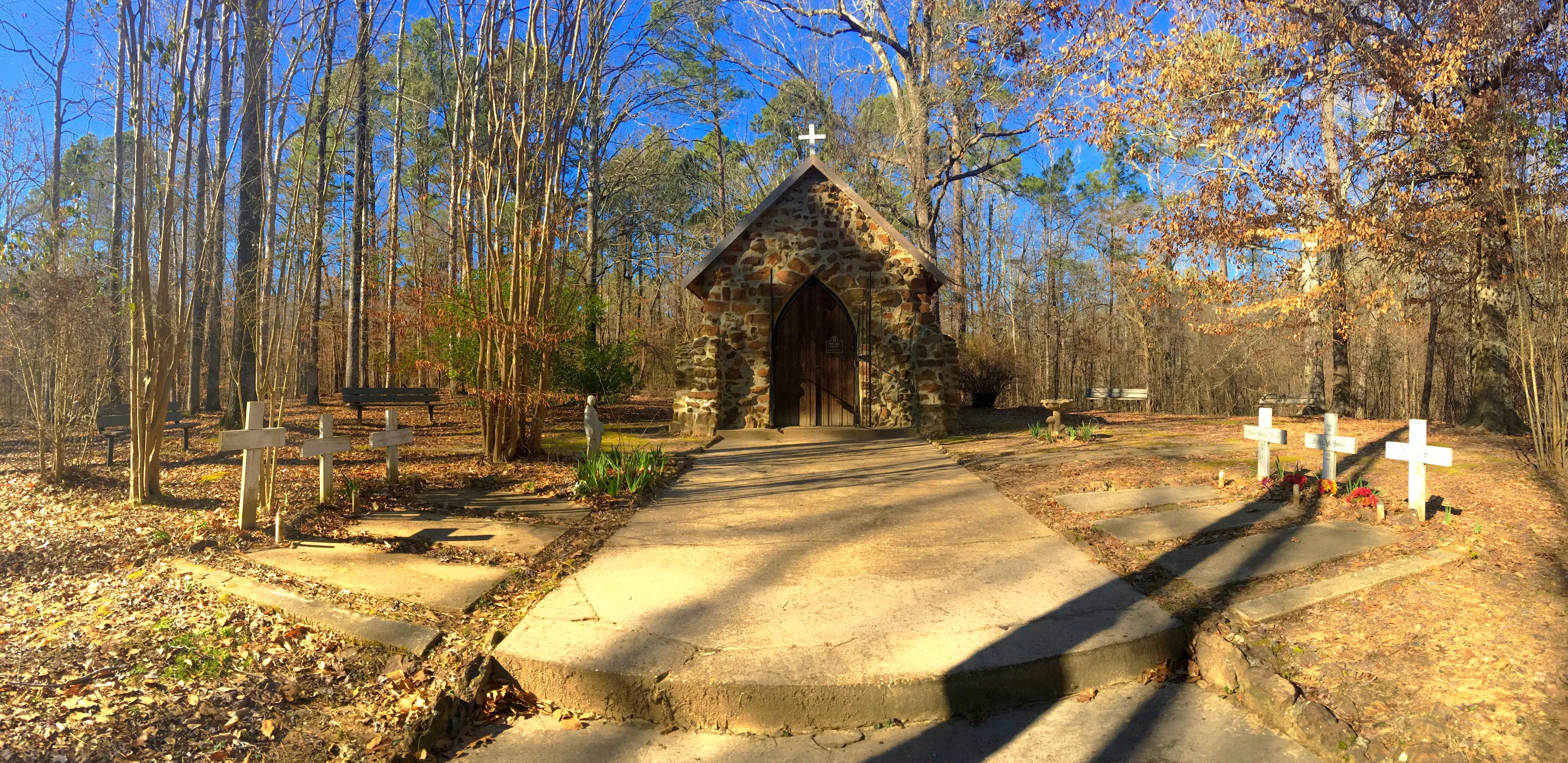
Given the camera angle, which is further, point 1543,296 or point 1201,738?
point 1543,296

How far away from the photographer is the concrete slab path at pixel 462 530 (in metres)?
5.73

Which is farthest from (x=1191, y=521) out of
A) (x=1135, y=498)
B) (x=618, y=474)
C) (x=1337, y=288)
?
(x=1337, y=288)

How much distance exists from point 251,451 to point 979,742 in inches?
213

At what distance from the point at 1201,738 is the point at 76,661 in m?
4.94

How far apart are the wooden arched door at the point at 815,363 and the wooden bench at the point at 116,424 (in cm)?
839

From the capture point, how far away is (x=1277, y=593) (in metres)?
4.52

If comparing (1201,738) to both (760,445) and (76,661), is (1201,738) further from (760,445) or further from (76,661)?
(760,445)

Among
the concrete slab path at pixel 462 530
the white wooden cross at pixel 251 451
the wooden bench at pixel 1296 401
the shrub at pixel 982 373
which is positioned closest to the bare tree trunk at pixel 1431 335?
the wooden bench at pixel 1296 401

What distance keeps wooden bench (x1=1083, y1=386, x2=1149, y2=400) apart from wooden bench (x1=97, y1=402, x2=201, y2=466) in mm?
17291

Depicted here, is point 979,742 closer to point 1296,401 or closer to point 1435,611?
point 1435,611

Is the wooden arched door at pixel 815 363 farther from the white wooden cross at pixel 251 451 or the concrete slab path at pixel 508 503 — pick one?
the white wooden cross at pixel 251 451

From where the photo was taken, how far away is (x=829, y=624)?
4.23 m

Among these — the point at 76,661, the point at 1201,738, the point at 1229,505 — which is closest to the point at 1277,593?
the point at 1201,738

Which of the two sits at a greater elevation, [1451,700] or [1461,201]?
[1461,201]
